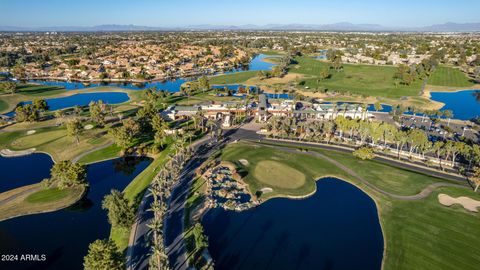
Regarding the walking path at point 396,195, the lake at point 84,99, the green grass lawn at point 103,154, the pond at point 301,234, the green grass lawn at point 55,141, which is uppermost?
the lake at point 84,99

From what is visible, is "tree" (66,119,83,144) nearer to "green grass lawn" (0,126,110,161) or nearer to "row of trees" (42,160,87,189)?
"green grass lawn" (0,126,110,161)

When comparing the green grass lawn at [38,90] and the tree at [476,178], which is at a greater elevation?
the green grass lawn at [38,90]

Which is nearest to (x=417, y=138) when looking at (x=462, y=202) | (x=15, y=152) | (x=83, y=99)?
(x=462, y=202)

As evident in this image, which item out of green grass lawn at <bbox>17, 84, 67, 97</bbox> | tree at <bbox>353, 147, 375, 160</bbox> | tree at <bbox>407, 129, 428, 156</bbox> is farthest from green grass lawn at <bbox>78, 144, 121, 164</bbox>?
green grass lawn at <bbox>17, 84, 67, 97</bbox>

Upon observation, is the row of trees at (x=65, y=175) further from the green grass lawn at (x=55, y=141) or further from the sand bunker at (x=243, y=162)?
the sand bunker at (x=243, y=162)

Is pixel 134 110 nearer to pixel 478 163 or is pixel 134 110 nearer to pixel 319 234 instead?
pixel 319 234

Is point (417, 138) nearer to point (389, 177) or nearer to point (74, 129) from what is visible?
point (389, 177)

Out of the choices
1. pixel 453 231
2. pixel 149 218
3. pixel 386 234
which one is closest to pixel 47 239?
pixel 149 218

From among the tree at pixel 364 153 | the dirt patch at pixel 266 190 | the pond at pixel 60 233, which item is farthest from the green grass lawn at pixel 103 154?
the tree at pixel 364 153
